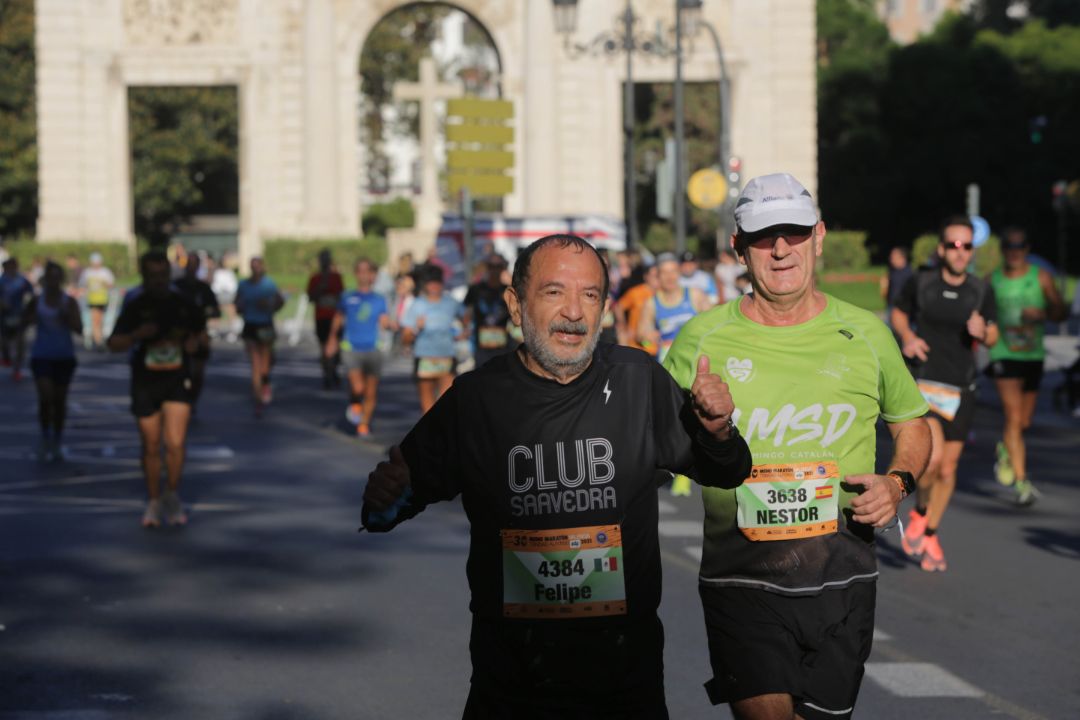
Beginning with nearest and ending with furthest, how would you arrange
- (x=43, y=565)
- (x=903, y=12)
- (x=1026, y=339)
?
(x=43, y=565), (x=1026, y=339), (x=903, y=12)

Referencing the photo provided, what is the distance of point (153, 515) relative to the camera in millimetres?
12227

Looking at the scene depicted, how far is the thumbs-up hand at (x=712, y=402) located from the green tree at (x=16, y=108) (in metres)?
64.4

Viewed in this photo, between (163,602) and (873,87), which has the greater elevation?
(873,87)

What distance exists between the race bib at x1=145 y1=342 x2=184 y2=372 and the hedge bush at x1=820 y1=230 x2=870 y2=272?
141ft

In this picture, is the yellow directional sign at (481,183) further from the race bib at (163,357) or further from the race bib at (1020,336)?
the race bib at (163,357)

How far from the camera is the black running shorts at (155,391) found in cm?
1192

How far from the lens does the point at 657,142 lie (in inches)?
2832

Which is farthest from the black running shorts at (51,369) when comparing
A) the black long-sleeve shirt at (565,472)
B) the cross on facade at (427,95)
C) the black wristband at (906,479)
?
the cross on facade at (427,95)

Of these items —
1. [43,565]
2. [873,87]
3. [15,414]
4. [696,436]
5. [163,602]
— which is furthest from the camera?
[873,87]

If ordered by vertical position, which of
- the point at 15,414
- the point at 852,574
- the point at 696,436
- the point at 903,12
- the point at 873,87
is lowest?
the point at 15,414

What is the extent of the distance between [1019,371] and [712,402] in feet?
30.9

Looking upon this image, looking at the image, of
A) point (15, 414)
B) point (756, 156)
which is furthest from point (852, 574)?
point (756, 156)

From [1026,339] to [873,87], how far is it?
5732cm

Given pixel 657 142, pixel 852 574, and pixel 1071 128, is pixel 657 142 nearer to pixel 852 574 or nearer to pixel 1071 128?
pixel 1071 128
